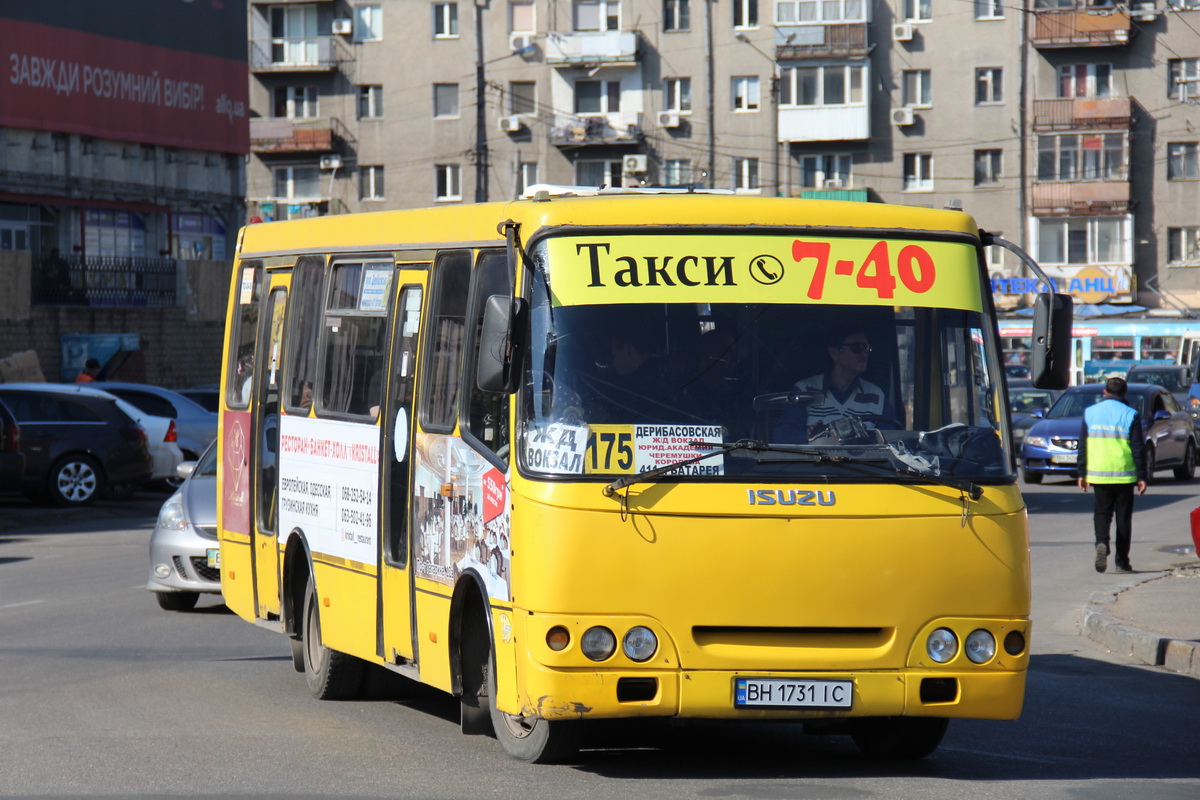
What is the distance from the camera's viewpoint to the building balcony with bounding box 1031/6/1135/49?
62562mm

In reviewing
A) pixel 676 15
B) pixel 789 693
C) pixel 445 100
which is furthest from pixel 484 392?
pixel 445 100

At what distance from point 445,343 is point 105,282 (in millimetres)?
37543

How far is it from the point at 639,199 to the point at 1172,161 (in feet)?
195

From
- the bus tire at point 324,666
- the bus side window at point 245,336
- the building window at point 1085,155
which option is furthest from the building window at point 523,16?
the bus tire at point 324,666

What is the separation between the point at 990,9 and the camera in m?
62.9

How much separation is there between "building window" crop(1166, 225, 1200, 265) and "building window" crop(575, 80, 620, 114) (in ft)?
66.7

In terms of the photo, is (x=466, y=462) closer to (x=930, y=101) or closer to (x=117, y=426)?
(x=117, y=426)

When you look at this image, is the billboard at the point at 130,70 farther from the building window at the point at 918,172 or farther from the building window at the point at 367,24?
the building window at the point at 918,172

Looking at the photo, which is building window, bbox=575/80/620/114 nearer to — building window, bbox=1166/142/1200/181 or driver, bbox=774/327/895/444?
building window, bbox=1166/142/1200/181

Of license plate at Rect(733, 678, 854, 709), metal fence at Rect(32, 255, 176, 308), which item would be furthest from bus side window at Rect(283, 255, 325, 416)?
metal fence at Rect(32, 255, 176, 308)

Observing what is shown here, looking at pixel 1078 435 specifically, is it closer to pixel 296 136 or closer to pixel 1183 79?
pixel 1183 79

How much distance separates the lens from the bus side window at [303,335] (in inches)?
399

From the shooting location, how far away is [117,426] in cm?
2445

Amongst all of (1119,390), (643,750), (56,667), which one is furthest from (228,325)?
(1119,390)
